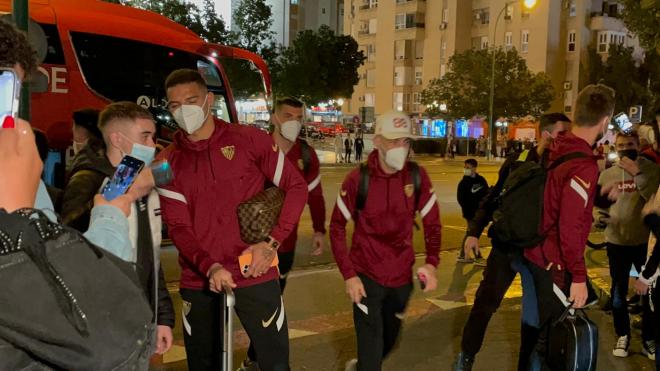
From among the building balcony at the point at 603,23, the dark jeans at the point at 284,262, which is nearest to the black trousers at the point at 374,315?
the dark jeans at the point at 284,262

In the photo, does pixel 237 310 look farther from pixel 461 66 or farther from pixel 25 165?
pixel 461 66

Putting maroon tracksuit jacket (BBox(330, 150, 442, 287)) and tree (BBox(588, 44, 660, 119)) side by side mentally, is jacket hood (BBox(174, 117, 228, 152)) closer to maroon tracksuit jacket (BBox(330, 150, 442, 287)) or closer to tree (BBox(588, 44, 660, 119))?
maroon tracksuit jacket (BBox(330, 150, 442, 287))

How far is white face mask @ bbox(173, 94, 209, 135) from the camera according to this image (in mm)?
3299

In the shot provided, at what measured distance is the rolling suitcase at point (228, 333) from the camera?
2.93 metres

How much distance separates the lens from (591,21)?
5453 centimetres

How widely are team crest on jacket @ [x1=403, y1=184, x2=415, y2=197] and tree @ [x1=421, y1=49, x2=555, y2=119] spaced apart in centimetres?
4309

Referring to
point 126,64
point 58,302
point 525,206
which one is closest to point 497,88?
point 126,64

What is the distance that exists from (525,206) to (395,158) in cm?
86

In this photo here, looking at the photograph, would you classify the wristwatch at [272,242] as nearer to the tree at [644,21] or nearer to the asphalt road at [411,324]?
the asphalt road at [411,324]

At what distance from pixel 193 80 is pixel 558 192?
219 centimetres

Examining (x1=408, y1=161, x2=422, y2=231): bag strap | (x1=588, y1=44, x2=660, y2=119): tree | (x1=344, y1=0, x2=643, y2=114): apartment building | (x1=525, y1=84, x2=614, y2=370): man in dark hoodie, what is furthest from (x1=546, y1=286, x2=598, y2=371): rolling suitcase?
(x1=588, y1=44, x2=660, y2=119): tree

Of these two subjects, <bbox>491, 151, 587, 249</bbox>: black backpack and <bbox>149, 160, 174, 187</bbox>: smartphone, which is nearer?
<bbox>149, 160, 174, 187</bbox>: smartphone

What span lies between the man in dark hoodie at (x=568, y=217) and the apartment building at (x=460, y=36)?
45.6m

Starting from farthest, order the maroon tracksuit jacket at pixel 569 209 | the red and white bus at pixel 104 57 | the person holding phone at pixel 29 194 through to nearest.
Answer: the red and white bus at pixel 104 57, the maroon tracksuit jacket at pixel 569 209, the person holding phone at pixel 29 194
